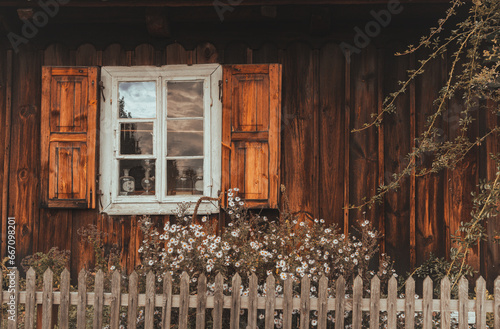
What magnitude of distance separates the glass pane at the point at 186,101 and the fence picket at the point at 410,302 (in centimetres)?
279

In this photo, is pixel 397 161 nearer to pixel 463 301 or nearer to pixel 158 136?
pixel 463 301

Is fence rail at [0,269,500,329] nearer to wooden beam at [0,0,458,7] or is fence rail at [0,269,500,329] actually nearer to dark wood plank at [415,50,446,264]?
dark wood plank at [415,50,446,264]

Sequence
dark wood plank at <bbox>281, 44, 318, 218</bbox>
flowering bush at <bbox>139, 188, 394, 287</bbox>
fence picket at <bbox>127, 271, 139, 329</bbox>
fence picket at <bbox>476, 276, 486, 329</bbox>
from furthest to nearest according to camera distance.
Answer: dark wood plank at <bbox>281, 44, 318, 218</bbox> → flowering bush at <bbox>139, 188, 394, 287</bbox> → fence picket at <bbox>127, 271, 139, 329</bbox> → fence picket at <bbox>476, 276, 486, 329</bbox>

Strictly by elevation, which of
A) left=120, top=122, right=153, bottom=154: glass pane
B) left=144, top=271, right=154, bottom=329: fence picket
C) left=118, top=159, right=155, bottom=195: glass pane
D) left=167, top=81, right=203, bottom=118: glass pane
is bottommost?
left=144, top=271, right=154, bottom=329: fence picket

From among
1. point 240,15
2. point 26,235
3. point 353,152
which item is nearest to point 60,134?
point 26,235

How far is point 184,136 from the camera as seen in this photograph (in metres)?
4.76

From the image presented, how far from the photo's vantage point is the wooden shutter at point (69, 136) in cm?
462

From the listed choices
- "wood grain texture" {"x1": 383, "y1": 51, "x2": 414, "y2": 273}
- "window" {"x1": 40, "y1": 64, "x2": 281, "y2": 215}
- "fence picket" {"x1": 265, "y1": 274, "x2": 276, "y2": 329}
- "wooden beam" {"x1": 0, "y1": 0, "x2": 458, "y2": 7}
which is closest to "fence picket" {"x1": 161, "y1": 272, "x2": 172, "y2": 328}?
"fence picket" {"x1": 265, "y1": 274, "x2": 276, "y2": 329}

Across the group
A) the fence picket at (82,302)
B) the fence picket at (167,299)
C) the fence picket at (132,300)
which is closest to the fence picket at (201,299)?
the fence picket at (167,299)

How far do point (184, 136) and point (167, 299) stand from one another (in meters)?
2.14

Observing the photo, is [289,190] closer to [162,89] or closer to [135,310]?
[162,89]

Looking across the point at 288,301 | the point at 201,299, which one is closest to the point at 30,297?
the point at 201,299

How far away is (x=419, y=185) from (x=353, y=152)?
0.77 meters

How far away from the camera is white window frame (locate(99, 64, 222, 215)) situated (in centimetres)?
465
